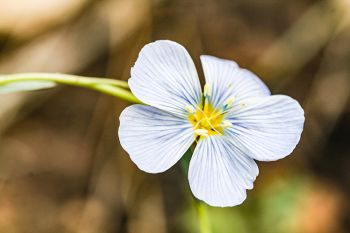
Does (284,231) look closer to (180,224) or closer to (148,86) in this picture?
(180,224)

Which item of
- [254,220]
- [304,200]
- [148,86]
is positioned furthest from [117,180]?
[148,86]

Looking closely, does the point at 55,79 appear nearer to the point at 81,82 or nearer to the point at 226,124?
the point at 81,82

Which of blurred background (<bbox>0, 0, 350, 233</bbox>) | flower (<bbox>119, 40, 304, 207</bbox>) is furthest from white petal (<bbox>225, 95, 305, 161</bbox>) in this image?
blurred background (<bbox>0, 0, 350, 233</bbox>)

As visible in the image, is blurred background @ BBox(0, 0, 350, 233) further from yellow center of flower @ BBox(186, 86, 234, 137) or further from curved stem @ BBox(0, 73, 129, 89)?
curved stem @ BBox(0, 73, 129, 89)

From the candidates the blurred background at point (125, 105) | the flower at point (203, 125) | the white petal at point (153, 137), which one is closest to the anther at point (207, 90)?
the flower at point (203, 125)

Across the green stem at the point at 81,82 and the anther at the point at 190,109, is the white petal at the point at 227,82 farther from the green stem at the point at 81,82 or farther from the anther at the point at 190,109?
the green stem at the point at 81,82

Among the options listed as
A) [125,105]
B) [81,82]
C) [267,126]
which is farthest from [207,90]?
[125,105]
